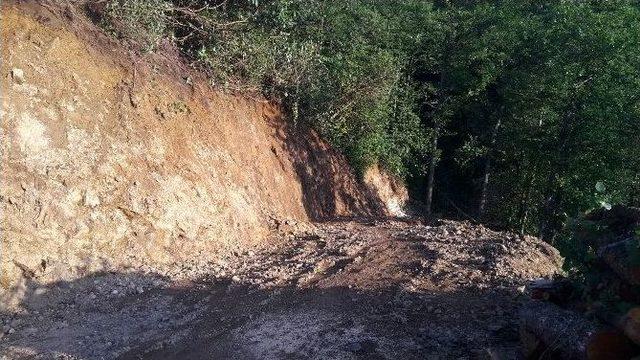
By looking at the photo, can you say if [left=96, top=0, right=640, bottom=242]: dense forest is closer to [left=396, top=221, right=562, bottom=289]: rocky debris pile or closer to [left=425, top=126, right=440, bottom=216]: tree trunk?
[left=425, top=126, right=440, bottom=216]: tree trunk

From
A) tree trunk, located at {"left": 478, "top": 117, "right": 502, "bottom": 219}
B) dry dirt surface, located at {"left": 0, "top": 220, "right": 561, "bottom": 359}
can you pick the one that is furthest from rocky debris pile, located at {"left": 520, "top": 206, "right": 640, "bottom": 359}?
tree trunk, located at {"left": 478, "top": 117, "right": 502, "bottom": 219}

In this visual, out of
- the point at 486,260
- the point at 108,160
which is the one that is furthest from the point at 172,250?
the point at 486,260

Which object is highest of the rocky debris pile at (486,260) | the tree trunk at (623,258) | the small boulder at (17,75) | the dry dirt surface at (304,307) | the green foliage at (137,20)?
the green foliage at (137,20)

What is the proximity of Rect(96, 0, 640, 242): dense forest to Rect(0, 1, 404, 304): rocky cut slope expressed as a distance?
80 cm

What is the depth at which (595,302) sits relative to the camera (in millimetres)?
4113

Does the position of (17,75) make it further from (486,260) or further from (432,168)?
(432,168)

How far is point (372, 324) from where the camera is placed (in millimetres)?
5406

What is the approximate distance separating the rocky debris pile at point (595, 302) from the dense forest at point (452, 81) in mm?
4873

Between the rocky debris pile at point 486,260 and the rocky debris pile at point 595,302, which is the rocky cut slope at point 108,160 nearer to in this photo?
the rocky debris pile at point 486,260

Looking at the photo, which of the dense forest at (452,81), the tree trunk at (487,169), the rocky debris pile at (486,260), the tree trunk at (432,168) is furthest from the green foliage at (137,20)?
the tree trunk at (487,169)

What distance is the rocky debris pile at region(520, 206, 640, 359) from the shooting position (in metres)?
3.65

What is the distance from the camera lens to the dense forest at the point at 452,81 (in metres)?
10.4

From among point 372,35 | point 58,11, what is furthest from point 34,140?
point 372,35

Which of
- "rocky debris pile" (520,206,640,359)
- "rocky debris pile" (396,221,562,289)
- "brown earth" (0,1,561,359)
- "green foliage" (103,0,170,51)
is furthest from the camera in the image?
"green foliage" (103,0,170,51)
